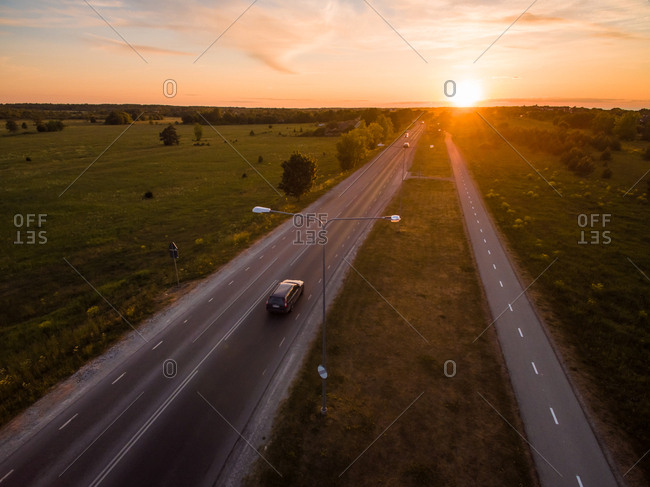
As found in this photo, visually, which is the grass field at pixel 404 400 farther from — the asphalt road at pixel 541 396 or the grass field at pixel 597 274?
the grass field at pixel 597 274

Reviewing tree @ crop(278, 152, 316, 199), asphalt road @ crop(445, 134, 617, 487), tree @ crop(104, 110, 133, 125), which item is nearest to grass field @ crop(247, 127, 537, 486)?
asphalt road @ crop(445, 134, 617, 487)

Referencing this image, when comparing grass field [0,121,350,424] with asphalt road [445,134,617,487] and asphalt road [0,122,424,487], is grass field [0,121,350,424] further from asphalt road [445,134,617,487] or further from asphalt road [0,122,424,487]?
asphalt road [445,134,617,487]

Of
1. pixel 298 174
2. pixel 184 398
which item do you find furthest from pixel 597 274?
pixel 298 174

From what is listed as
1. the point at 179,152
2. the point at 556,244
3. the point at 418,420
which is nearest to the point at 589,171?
the point at 556,244

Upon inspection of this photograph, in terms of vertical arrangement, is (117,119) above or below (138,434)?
above

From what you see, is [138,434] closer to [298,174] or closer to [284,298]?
[284,298]
